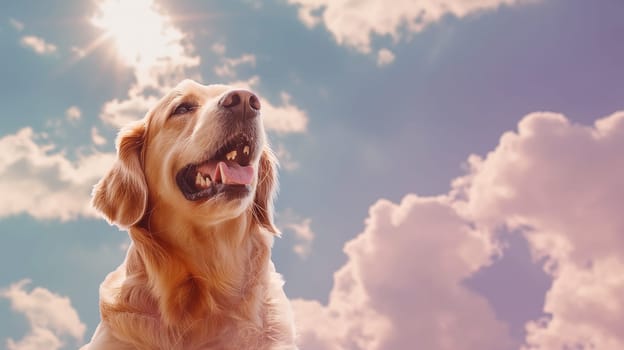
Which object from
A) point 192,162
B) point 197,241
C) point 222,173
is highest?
point 192,162

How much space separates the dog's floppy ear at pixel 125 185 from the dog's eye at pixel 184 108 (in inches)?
20.1

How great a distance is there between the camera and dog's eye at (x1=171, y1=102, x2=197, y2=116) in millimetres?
6570

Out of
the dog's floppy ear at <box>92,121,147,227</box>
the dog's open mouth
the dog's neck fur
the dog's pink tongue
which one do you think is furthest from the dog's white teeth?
the dog's floppy ear at <box>92,121,147,227</box>

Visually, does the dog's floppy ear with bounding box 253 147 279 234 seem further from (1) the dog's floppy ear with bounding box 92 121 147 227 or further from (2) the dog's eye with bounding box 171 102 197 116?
(1) the dog's floppy ear with bounding box 92 121 147 227

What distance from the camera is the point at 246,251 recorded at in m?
6.43

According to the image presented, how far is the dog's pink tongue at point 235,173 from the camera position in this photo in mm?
5984

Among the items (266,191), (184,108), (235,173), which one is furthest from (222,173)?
(266,191)

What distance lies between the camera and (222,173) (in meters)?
6.01

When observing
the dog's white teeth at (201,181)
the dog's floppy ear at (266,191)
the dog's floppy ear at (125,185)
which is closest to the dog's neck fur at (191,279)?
the dog's floppy ear at (125,185)

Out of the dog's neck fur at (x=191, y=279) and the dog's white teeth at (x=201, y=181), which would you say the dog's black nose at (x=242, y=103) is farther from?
the dog's neck fur at (x=191, y=279)

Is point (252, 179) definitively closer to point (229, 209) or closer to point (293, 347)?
point (229, 209)

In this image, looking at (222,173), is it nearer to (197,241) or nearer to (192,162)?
(192,162)

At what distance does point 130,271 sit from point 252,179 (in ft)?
4.70

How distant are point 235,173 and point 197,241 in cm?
76
